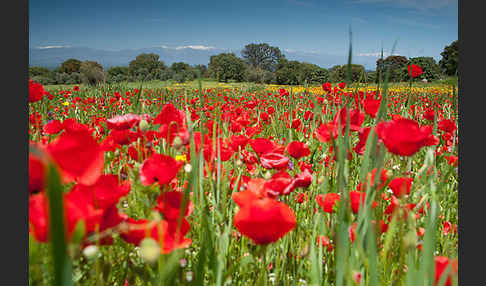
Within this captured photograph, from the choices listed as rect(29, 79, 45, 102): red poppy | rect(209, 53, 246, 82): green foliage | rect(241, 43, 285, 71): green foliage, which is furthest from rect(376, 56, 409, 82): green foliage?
rect(241, 43, 285, 71): green foliage

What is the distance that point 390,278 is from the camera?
0.85 metres

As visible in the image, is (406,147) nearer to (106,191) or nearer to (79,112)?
(106,191)

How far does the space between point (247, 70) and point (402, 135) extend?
107 inches

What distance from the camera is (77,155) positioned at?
376 mm

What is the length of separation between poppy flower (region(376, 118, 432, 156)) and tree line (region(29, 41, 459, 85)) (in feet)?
0.49

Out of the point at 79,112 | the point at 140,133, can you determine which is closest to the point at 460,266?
the point at 140,133

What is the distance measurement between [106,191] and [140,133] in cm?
46

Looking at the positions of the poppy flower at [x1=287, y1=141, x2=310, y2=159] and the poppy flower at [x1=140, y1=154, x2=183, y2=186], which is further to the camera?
the poppy flower at [x1=287, y1=141, x2=310, y2=159]

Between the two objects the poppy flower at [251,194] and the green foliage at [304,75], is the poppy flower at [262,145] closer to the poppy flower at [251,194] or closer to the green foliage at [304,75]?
the poppy flower at [251,194]

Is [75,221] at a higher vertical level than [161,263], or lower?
higher

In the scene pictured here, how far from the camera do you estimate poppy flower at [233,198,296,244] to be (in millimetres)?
492

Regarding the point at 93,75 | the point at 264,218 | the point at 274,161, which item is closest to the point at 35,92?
the point at 274,161

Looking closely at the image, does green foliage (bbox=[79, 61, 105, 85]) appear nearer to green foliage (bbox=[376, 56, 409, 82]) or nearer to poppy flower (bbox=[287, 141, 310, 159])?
poppy flower (bbox=[287, 141, 310, 159])

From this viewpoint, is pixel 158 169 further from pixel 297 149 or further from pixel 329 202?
pixel 297 149
